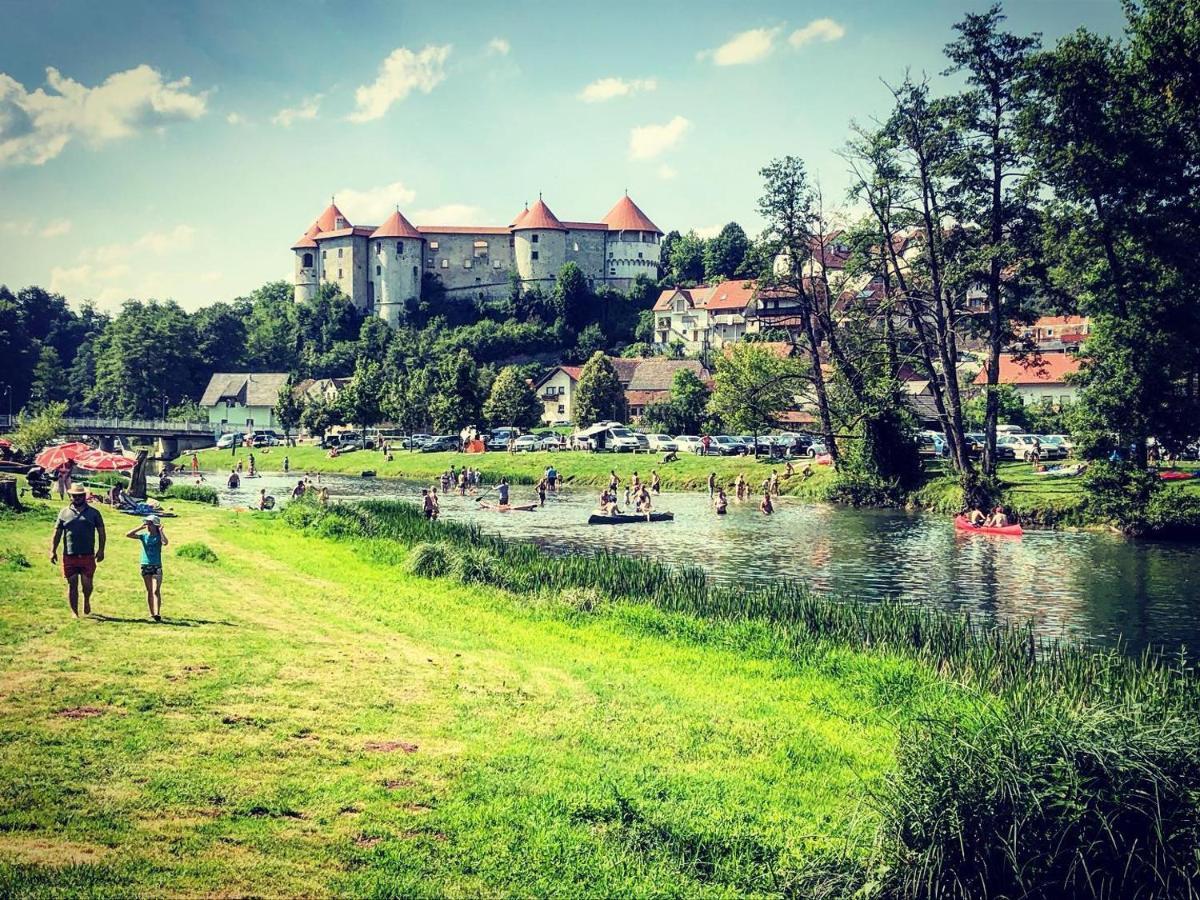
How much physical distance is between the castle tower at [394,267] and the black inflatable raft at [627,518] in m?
107

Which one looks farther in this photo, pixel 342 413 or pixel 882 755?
pixel 342 413

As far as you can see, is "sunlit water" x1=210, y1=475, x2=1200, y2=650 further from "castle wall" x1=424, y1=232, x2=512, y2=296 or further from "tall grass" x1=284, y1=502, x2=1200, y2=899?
"castle wall" x1=424, y1=232, x2=512, y2=296

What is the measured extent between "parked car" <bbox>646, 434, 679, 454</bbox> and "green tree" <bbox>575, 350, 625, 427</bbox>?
13.7m

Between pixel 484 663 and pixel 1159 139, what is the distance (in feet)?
124

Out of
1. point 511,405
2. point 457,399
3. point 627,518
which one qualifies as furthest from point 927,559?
point 511,405

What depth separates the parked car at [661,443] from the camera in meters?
76.0

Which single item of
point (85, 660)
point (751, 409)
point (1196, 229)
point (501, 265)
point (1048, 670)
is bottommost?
point (1048, 670)

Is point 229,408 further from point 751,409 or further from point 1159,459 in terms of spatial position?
point 1159,459

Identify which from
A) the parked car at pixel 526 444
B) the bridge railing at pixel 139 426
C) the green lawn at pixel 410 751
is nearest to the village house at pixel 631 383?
the parked car at pixel 526 444

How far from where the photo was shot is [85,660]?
13703 millimetres

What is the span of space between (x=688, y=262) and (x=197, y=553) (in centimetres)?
13751

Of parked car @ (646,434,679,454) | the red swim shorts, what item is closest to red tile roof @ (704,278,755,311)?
parked car @ (646,434,679,454)

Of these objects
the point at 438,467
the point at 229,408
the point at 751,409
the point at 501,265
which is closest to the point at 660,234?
the point at 501,265

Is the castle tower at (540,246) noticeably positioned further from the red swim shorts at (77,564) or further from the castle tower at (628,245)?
the red swim shorts at (77,564)
